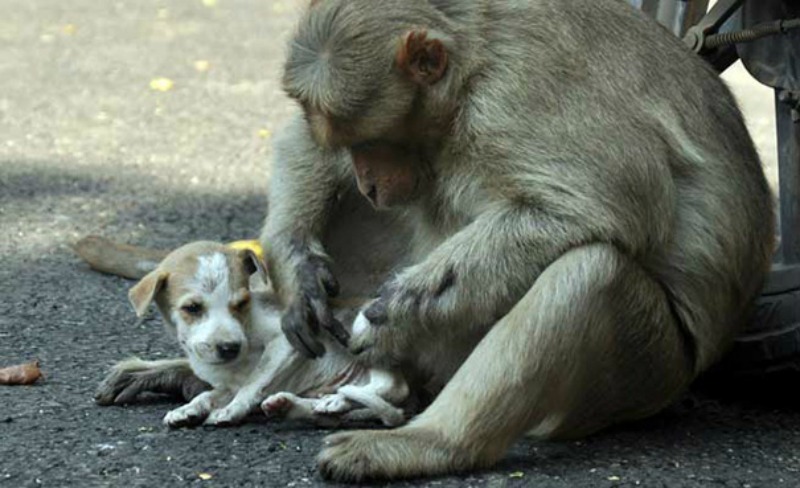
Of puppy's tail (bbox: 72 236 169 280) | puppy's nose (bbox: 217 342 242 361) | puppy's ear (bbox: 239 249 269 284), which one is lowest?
puppy's tail (bbox: 72 236 169 280)

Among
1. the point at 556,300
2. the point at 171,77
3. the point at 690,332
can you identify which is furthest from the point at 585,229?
the point at 171,77

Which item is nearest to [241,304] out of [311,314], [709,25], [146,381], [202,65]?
[311,314]

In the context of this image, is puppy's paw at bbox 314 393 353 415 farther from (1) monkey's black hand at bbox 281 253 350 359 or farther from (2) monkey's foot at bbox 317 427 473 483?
(2) monkey's foot at bbox 317 427 473 483

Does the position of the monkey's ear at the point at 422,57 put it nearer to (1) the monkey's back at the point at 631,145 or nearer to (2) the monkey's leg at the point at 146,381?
(1) the monkey's back at the point at 631,145

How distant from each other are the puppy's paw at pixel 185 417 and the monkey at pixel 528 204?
0.38m

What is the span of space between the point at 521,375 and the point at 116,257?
298cm

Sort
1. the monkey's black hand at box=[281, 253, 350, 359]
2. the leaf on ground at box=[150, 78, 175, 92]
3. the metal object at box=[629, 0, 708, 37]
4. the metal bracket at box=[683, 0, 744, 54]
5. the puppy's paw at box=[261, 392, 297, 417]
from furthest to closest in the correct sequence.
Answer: the leaf on ground at box=[150, 78, 175, 92] < the metal object at box=[629, 0, 708, 37] < the metal bracket at box=[683, 0, 744, 54] < the monkey's black hand at box=[281, 253, 350, 359] < the puppy's paw at box=[261, 392, 297, 417]

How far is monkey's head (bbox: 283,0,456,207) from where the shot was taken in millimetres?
4992

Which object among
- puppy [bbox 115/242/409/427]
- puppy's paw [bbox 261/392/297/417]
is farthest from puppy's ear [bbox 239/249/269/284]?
puppy's paw [bbox 261/392/297/417]

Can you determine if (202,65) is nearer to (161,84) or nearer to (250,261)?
(161,84)

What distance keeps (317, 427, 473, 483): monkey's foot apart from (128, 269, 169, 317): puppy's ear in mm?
808

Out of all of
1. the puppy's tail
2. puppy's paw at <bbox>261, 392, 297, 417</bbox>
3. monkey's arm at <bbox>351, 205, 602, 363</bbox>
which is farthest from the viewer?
the puppy's tail

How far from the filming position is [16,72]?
1206cm

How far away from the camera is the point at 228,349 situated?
530 cm
